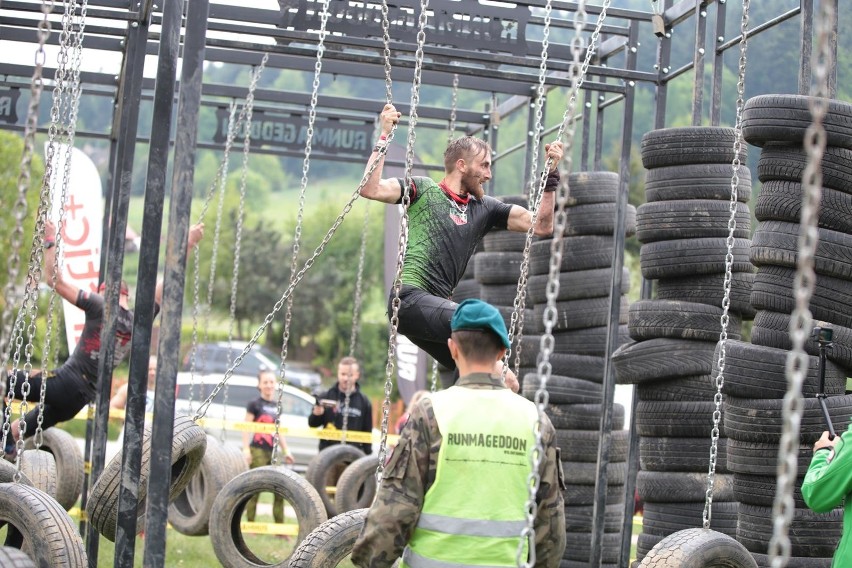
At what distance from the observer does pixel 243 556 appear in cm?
857

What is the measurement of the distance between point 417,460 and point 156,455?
175cm

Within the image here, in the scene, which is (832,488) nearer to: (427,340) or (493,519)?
(493,519)

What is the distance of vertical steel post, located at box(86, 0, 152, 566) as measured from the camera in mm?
7980

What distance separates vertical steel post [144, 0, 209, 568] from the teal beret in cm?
164

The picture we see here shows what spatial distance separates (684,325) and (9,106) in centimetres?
733

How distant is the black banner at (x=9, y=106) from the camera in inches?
459

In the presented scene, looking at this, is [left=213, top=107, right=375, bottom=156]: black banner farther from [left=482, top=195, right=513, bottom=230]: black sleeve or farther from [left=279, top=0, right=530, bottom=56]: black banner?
[left=482, top=195, right=513, bottom=230]: black sleeve

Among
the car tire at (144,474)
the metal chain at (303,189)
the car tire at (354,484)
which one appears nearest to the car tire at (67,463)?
the car tire at (354,484)

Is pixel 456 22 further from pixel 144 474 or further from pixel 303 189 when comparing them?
pixel 144 474

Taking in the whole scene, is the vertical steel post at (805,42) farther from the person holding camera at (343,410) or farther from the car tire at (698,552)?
the person holding camera at (343,410)

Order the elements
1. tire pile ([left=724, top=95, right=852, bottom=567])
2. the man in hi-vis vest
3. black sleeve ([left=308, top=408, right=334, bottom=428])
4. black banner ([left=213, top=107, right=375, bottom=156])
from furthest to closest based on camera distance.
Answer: black sleeve ([left=308, top=408, right=334, bottom=428]) → black banner ([left=213, top=107, right=375, bottom=156]) → tire pile ([left=724, top=95, right=852, bottom=567]) → the man in hi-vis vest

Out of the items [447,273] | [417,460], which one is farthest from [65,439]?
[417,460]

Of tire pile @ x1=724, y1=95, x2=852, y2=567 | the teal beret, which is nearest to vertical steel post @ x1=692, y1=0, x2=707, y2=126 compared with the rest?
tire pile @ x1=724, y1=95, x2=852, y2=567

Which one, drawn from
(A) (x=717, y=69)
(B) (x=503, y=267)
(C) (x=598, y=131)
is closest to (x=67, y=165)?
(A) (x=717, y=69)
